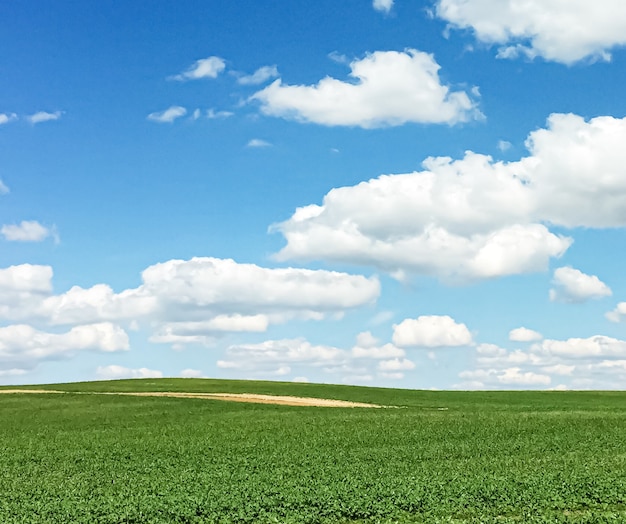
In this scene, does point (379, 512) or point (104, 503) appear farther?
point (104, 503)

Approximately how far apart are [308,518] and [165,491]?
5.27m

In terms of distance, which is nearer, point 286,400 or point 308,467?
point 308,467

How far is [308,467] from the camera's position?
25.2 meters

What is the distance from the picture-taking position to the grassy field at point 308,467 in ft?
61.9

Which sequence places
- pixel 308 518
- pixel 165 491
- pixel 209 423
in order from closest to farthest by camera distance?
pixel 308 518 < pixel 165 491 < pixel 209 423

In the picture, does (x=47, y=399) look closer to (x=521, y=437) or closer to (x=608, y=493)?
(x=521, y=437)

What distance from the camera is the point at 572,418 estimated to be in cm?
4162

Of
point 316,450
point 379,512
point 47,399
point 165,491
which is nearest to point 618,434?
point 316,450

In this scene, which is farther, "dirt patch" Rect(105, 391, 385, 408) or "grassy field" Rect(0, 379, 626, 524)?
"dirt patch" Rect(105, 391, 385, 408)

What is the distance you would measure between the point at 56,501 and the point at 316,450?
12063mm

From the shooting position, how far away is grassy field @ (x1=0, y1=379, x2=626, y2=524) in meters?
18.9

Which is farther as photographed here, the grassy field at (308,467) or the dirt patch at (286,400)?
the dirt patch at (286,400)

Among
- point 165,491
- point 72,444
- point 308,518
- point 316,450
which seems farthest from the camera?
point 72,444

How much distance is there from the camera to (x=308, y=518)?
1803cm
